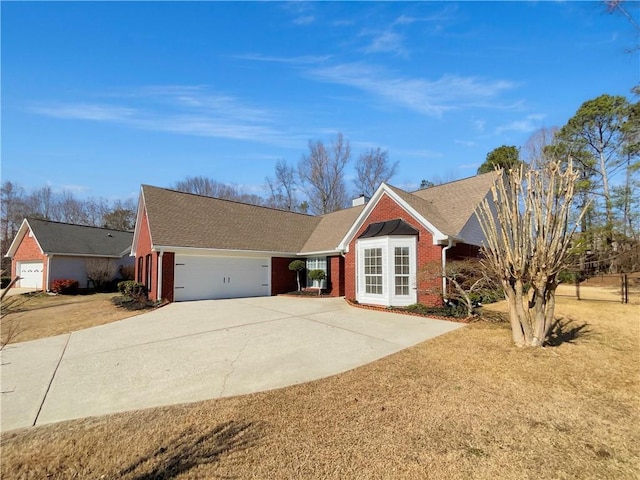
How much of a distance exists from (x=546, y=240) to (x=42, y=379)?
10.1 metres

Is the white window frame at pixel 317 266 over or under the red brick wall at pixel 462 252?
under

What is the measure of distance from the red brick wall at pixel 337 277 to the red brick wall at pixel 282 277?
10.3ft

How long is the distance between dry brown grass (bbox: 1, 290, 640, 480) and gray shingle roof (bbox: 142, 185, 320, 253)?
1249cm

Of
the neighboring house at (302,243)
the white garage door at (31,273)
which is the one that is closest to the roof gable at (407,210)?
the neighboring house at (302,243)

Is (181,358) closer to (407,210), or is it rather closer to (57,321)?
(57,321)

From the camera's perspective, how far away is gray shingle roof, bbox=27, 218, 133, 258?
23078 millimetres

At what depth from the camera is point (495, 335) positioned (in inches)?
313

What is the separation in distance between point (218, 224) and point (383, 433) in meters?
16.5

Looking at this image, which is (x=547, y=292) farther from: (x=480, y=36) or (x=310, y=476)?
(x=480, y=36)

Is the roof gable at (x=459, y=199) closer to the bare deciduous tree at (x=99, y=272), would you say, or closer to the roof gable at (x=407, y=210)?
the roof gable at (x=407, y=210)

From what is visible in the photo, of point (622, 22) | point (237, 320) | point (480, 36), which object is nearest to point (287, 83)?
point (480, 36)

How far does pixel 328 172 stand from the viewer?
3612 centimetres

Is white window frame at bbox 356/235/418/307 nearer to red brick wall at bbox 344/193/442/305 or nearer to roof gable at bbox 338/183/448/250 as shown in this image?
red brick wall at bbox 344/193/442/305

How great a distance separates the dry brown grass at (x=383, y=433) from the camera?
309 cm
